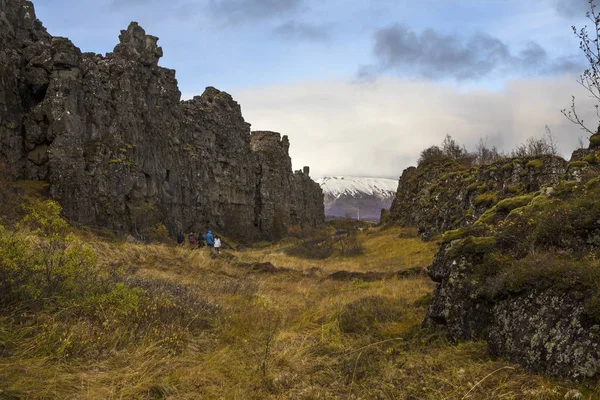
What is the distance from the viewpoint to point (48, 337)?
498 cm

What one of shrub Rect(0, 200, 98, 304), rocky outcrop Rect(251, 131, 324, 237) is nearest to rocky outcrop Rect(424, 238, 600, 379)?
shrub Rect(0, 200, 98, 304)

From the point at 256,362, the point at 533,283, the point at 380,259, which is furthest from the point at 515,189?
the point at 256,362

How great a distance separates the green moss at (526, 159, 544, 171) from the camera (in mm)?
21562

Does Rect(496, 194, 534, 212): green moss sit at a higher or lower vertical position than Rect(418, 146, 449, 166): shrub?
lower

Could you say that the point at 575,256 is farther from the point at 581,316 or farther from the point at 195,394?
the point at 195,394

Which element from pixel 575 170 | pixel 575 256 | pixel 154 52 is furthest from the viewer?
pixel 154 52

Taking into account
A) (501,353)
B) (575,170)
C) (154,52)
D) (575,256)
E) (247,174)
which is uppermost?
(154,52)

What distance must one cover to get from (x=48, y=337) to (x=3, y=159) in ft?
89.4

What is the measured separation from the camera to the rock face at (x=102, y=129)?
1129 inches

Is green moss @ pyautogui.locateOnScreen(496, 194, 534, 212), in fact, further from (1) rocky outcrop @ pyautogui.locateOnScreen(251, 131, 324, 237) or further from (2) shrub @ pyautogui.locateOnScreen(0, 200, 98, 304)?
(1) rocky outcrop @ pyautogui.locateOnScreen(251, 131, 324, 237)

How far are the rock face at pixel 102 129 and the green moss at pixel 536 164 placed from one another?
92.5 feet

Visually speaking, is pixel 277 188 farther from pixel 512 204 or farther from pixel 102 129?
pixel 512 204

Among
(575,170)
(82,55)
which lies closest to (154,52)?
(82,55)

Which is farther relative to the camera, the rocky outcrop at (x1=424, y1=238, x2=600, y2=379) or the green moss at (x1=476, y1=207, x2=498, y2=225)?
the green moss at (x1=476, y1=207, x2=498, y2=225)
